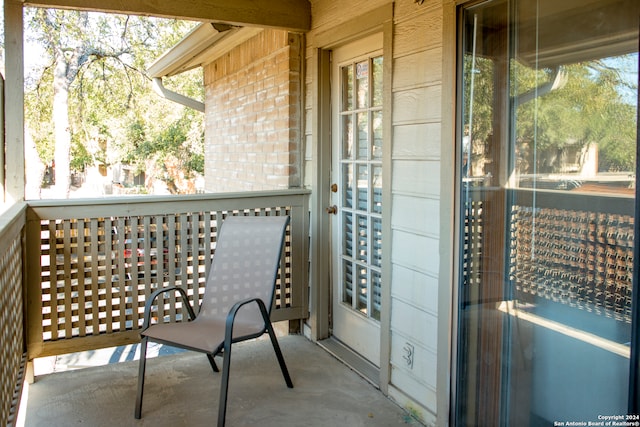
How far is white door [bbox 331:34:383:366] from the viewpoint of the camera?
3.38 meters

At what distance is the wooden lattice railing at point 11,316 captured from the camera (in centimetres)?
228

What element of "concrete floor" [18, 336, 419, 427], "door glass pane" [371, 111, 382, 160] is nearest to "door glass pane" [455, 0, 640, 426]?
"concrete floor" [18, 336, 419, 427]

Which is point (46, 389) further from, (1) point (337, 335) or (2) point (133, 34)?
(2) point (133, 34)

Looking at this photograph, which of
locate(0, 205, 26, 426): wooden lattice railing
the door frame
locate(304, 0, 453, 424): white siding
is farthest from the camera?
the door frame

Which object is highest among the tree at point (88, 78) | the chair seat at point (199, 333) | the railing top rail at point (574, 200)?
the tree at point (88, 78)

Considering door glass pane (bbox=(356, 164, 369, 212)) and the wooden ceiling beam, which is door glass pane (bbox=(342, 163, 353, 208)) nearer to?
door glass pane (bbox=(356, 164, 369, 212))

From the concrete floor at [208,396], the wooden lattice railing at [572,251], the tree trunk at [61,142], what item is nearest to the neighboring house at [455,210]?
the wooden lattice railing at [572,251]

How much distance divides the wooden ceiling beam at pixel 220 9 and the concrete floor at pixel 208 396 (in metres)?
2.22

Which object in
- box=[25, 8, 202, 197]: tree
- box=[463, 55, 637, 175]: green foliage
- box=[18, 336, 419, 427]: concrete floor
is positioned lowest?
box=[18, 336, 419, 427]: concrete floor

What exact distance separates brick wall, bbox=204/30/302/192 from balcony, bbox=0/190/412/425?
18.8 inches

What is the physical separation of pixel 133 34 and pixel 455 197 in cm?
1171

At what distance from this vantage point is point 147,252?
12.0 ft

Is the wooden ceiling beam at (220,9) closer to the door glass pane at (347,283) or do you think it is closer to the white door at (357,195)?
the white door at (357,195)

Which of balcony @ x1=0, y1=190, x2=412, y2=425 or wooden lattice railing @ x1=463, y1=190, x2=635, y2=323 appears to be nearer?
wooden lattice railing @ x1=463, y1=190, x2=635, y2=323
